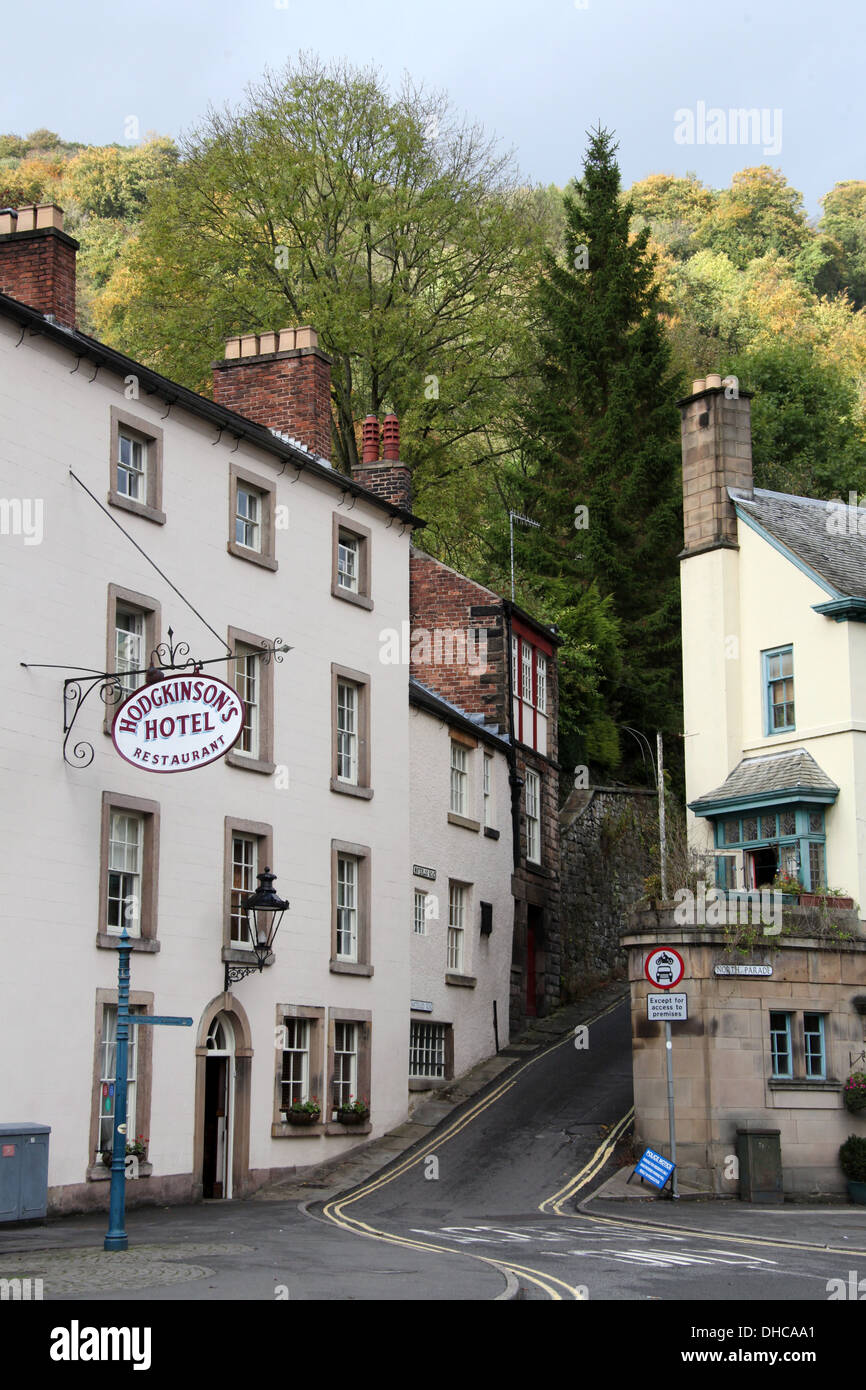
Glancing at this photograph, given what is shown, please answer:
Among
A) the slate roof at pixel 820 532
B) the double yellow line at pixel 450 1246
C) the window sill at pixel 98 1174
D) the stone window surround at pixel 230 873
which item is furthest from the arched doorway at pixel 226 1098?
the slate roof at pixel 820 532

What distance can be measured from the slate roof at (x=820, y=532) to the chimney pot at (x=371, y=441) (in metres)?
7.60

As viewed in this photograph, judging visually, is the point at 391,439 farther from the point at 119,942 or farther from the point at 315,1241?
the point at 315,1241

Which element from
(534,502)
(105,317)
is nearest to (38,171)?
(105,317)

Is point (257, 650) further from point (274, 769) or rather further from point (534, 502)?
point (534, 502)

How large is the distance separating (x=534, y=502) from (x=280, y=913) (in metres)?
27.2

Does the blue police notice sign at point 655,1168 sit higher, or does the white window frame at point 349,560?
the white window frame at point 349,560

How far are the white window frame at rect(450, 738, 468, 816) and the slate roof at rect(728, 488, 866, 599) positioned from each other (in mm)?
7562

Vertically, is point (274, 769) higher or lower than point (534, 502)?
Result: lower

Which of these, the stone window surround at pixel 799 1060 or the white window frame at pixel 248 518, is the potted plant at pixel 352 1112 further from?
the white window frame at pixel 248 518

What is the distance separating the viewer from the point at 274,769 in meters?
26.1

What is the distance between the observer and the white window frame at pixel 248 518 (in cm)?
2634

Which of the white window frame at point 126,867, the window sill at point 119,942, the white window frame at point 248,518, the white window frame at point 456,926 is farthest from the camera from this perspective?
the white window frame at point 456,926

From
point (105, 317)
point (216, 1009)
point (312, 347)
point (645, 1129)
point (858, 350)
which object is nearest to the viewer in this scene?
point (216, 1009)

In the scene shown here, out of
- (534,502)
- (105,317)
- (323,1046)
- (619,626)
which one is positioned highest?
(105,317)
